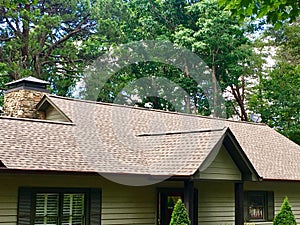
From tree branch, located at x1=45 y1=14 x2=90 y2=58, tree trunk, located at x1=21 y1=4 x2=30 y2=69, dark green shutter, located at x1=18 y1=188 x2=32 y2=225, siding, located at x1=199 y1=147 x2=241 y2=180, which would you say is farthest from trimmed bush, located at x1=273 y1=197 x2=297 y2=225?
tree branch, located at x1=45 y1=14 x2=90 y2=58

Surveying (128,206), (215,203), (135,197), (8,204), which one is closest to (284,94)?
(215,203)

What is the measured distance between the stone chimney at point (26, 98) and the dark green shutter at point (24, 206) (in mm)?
6039

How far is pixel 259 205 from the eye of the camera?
17.1m

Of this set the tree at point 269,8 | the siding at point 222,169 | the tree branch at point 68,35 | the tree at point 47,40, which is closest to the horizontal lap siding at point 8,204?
the siding at point 222,169

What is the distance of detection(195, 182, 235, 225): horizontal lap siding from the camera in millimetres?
15352

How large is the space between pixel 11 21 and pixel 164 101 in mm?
10035

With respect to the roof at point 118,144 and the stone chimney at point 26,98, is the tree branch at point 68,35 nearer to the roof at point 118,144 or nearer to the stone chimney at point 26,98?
the roof at point 118,144

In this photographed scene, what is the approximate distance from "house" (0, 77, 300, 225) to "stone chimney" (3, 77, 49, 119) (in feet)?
0.11

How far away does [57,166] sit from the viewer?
11.6m

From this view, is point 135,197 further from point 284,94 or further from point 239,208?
point 284,94

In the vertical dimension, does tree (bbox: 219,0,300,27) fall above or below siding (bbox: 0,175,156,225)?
above

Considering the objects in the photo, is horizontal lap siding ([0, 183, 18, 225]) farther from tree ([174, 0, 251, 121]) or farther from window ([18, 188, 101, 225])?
tree ([174, 0, 251, 121])

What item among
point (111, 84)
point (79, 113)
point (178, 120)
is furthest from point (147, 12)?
point (79, 113)

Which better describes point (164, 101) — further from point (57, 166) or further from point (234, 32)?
point (57, 166)
